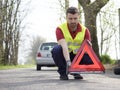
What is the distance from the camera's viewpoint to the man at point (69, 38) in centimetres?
1087

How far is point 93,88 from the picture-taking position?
27.6 feet

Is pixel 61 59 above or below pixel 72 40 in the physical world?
below

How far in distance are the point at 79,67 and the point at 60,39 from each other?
0.71 m

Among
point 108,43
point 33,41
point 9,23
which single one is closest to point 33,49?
point 33,41

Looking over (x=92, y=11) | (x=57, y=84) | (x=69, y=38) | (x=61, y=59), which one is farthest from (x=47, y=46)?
(x=57, y=84)

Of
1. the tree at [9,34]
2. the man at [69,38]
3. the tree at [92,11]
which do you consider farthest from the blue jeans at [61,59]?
the tree at [9,34]

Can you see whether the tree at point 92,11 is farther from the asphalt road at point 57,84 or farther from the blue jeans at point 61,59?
the blue jeans at point 61,59

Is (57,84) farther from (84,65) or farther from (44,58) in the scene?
(44,58)

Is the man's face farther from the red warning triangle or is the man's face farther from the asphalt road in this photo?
the asphalt road

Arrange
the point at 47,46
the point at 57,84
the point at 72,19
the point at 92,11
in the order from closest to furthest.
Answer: the point at 57,84 < the point at 72,19 < the point at 47,46 < the point at 92,11

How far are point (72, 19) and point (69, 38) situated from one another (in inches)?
16.8

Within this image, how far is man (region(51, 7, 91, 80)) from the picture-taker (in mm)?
10866

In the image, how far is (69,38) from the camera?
11.0 metres

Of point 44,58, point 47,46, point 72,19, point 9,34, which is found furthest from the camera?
point 9,34
